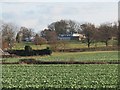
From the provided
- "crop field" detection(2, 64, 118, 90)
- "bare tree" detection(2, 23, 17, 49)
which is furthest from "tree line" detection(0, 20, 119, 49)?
"crop field" detection(2, 64, 118, 90)

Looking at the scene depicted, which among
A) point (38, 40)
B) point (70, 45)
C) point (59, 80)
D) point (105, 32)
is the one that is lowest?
point (70, 45)

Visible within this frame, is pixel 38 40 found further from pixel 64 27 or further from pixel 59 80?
pixel 59 80

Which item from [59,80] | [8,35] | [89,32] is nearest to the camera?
[59,80]

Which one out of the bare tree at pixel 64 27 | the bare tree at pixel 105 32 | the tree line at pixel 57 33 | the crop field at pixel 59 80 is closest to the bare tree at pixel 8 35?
the tree line at pixel 57 33

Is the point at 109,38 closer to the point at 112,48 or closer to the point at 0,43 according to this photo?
the point at 112,48

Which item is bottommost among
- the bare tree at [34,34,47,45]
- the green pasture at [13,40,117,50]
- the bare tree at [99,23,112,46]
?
the green pasture at [13,40,117,50]

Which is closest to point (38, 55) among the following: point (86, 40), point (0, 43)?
point (0, 43)

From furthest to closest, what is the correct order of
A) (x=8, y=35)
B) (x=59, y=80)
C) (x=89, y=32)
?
(x=89, y=32)
(x=8, y=35)
(x=59, y=80)

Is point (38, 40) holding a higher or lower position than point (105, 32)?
lower

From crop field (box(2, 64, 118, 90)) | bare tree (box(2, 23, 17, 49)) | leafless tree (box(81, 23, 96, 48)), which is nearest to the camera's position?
crop field (box(2, 64, 118, 90))

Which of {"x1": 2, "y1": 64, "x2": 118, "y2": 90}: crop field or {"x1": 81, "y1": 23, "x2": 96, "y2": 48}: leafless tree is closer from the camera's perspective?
{"x1": 2, "y1": 64, "x2": 118, "y2": 90}: crop field

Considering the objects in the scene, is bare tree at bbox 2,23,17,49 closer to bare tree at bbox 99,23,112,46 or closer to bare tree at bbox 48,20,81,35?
bare tree at bbox 48,20,81,35

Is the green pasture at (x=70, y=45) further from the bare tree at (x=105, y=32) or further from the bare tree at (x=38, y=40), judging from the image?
the bare tree at (x=105, y=32)

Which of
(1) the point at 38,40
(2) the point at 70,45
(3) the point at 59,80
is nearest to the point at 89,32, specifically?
(2) the point at 70,45
